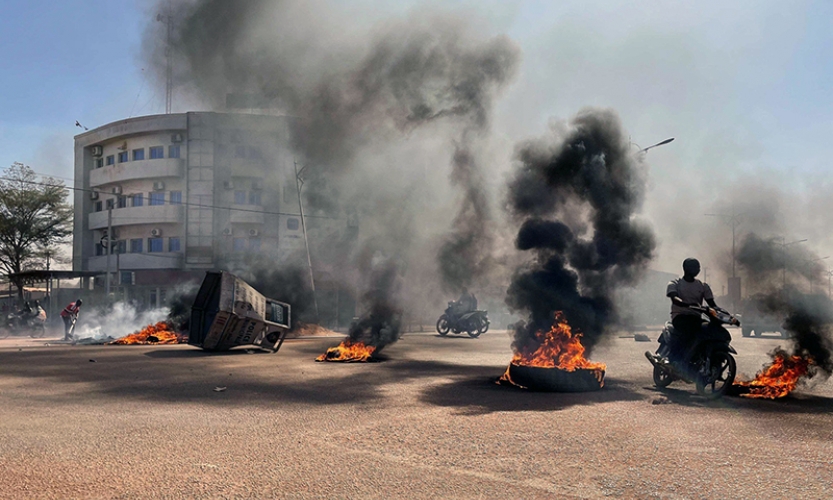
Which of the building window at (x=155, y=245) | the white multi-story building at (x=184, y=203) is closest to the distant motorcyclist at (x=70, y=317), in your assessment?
the white multi-story building at (x=184, y=203)

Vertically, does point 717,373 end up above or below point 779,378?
above

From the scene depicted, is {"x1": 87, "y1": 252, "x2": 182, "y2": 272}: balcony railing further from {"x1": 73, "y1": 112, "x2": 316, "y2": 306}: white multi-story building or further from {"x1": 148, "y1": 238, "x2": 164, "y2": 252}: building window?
{"x1": 148, "y1": 238, "x2": 164, "y2": 252}: building window

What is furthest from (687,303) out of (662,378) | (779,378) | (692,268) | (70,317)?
(70,317)

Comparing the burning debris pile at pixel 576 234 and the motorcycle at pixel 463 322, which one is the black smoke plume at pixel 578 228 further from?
the motorcycle at pixel 463 322

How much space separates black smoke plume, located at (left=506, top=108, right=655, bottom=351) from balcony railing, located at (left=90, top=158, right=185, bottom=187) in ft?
119

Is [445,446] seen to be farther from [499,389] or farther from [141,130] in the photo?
[141,130]

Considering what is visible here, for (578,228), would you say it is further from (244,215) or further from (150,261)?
(150,261)

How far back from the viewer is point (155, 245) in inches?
1759

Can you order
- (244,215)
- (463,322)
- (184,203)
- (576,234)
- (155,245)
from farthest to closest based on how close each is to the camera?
(155,245) < (244,215) < (184,203) < (463,322) < (576,234)

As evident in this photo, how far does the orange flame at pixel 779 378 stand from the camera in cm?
870

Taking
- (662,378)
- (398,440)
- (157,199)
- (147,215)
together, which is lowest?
(398,440)

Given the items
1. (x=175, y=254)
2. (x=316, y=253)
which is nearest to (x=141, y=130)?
(x=175, y=254)

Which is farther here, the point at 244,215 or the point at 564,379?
the point at 244,215

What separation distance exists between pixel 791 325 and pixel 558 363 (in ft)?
10.9
